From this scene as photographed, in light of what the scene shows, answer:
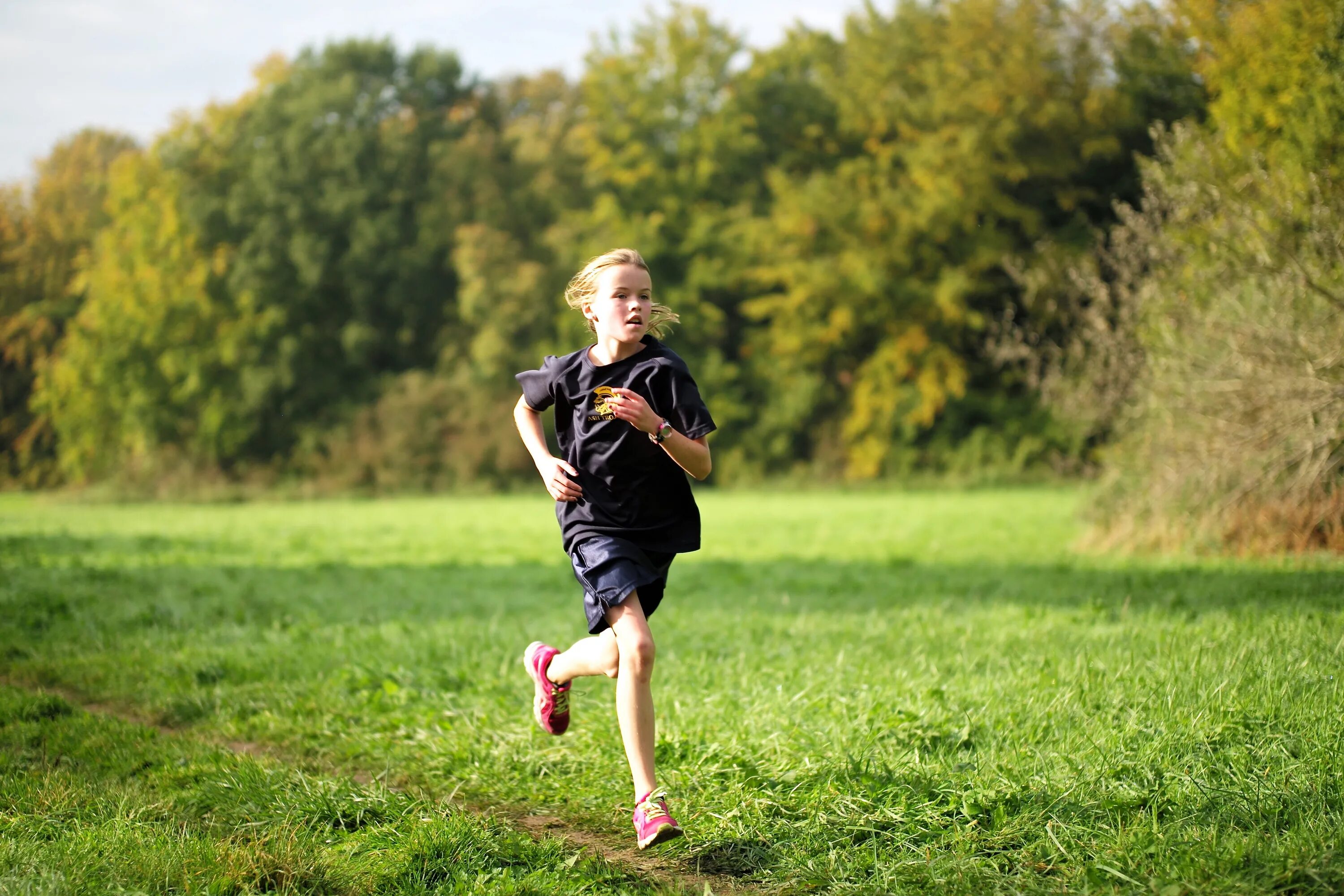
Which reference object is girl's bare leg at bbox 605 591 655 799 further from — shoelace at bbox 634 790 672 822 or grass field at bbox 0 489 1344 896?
grass field at bbox 0 489 1344 896

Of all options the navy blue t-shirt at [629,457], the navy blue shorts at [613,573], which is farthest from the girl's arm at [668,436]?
the navy blue shorts at [613,573]

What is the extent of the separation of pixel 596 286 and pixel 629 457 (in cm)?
67

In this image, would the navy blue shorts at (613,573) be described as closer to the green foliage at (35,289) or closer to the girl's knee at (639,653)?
the girl's knee at (639,653)

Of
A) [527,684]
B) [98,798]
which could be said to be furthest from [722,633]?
[98,798]

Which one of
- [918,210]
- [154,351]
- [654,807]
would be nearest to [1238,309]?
[654,807]

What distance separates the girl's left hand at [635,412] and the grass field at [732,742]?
1.47 m

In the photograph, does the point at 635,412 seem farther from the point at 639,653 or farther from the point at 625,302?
the point at 639,653

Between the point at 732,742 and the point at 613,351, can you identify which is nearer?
the point at 613,351

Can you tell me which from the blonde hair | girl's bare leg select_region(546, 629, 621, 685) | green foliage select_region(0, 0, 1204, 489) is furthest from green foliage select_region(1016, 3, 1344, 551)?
green foliage select_region(0, 0, 1204, 489)

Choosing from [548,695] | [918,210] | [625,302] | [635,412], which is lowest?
[548,695]

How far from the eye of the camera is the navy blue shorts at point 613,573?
13.3 ft

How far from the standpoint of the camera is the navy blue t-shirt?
4.14 m

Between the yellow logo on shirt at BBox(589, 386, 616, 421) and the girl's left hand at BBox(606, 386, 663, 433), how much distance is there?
53 millimetres

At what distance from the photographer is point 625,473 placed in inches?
165
